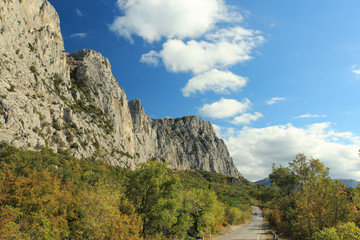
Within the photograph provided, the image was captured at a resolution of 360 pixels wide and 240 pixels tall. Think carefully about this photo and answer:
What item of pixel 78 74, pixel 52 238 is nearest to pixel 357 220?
pixel 52 238

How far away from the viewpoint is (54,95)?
7569cm

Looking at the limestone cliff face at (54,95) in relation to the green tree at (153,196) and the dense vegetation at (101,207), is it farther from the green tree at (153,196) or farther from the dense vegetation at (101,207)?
the dense vegetation at (101,207)

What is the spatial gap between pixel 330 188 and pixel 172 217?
16.6m

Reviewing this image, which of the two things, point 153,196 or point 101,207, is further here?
point 153,196

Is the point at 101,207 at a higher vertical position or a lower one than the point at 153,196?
lower

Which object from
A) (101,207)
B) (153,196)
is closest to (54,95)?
(153,196)

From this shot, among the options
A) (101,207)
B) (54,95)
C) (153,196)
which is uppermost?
(54,95)

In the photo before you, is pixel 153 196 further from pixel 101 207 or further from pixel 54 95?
pixel 54 95

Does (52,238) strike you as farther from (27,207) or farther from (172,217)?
(172,217)

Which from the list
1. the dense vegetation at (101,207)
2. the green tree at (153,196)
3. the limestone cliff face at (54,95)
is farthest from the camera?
the limestone cliff face at (54,95)

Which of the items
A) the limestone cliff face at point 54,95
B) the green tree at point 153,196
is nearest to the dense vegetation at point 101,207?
the green tree at point 153,196

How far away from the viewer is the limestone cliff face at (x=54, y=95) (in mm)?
55688

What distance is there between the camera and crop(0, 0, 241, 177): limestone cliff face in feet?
A: 183

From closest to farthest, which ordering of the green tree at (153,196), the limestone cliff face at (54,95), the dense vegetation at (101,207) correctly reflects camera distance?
the dense vegetation at (101,207) < the green tree at (153,196) < the limestone cliff face at (54,95)
